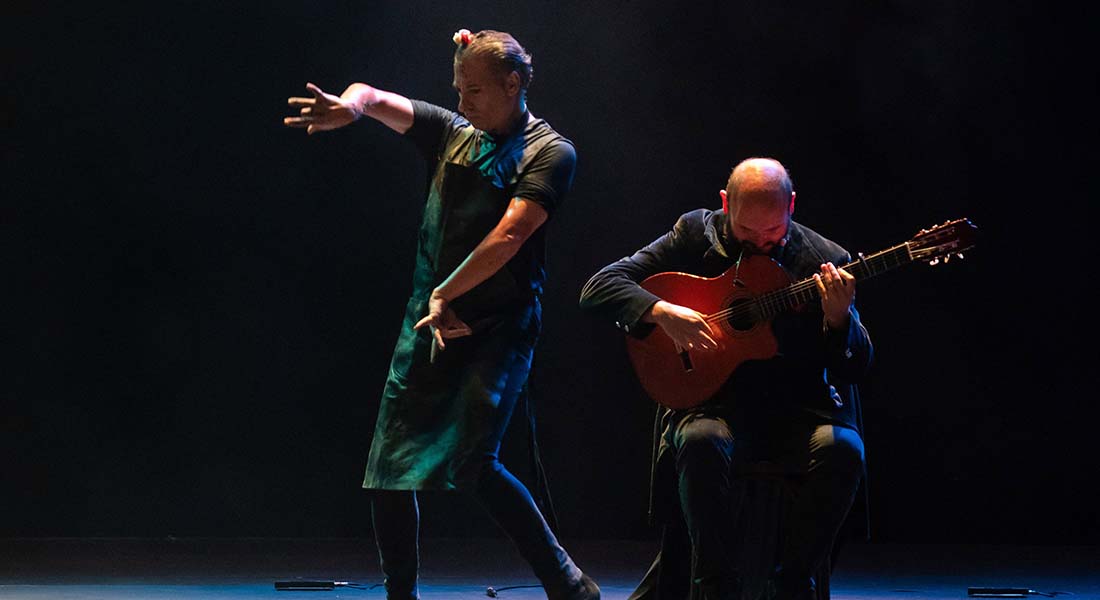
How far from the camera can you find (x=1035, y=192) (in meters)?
4.93

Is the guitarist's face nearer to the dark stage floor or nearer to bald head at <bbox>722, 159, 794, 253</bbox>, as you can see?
bald head at <bbox>722, 159, 794, 253</bbox>

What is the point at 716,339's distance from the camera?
→ 3.09 metres

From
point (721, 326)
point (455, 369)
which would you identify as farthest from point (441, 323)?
point (721, 326)

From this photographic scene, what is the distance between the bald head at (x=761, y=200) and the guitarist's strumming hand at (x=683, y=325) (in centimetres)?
24

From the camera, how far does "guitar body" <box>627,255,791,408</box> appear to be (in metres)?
3.07

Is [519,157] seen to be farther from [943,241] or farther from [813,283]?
[943,241]

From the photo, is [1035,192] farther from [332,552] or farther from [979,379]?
[332,552]

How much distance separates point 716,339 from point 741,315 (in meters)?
0.08

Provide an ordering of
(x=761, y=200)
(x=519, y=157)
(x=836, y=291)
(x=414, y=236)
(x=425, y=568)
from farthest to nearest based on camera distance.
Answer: (x=414, y=236)
(x=425, y=568)
(x=519, y=157)
(x=761, y=200)
(x=836, y=291)

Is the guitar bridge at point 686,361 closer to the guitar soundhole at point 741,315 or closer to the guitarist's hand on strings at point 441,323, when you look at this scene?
the guitar soundhole at point 741,315

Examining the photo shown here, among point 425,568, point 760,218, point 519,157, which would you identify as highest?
point 519,157

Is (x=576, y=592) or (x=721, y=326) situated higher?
(x=721, y=326)

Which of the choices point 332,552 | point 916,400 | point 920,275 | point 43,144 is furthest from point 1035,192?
point 43,144

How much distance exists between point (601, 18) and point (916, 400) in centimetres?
195
